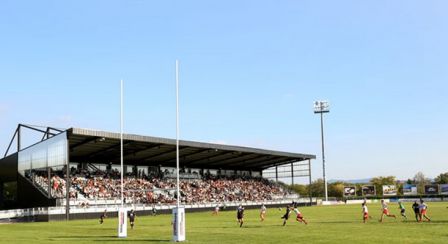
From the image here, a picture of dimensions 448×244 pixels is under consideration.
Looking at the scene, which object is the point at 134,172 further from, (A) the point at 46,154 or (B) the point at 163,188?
(A) the point at 46,154

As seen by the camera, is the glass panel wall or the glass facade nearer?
the glass facade

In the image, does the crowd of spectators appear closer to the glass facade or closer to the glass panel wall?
the glass panel wall

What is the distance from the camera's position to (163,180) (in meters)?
86.1

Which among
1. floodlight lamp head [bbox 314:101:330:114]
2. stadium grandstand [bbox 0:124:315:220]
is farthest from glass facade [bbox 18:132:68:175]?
floodlight lamp head [bbox 314:101:330:114]

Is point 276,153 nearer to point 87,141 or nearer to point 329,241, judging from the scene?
point 87,141

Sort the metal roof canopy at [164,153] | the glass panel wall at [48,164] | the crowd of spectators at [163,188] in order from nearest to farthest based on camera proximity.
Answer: the glass panel wall at [48,164] → the metal roof canopy at [164,153] → the crowd of spectators at [163,188]

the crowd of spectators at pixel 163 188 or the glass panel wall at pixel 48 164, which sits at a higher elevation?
the glass panel wall at pixel 48 164

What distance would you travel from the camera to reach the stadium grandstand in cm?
6456

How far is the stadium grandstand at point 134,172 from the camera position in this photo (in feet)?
212

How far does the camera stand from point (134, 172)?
85312mm

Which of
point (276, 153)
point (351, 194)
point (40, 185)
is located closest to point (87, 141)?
point (40, 185)

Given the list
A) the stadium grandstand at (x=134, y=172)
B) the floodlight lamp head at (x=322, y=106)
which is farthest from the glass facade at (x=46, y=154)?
the floodlight lamp head at (x=322, y=106)

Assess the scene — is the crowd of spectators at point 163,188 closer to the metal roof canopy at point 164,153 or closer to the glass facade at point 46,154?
the glass facade at point 46,154

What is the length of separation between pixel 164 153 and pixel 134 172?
6365mm
